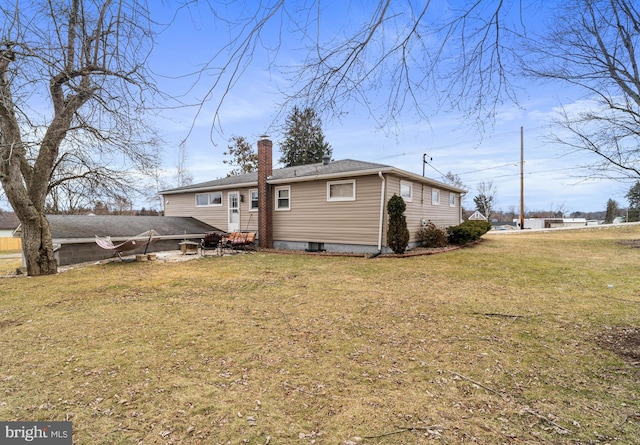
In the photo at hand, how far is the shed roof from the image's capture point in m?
11.1

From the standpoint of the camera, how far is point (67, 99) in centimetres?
730

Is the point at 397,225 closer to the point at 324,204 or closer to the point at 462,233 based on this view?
the point at 324,204

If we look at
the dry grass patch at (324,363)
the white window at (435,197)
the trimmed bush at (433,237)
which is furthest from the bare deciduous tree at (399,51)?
the white window at (435,197)

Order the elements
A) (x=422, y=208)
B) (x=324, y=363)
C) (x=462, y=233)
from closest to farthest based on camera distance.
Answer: (x=324, y=363) → (x=462, y=233) → (x=422, y=208)

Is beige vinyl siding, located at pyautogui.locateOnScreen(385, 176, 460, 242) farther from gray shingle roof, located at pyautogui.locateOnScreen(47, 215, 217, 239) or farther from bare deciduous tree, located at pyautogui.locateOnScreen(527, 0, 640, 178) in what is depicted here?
gray shingle roof, located at pyautogui.locateOnScreen(47, 215, 217, 239)

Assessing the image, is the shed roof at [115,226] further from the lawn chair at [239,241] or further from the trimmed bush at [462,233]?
the trimmed bush at [462,233]

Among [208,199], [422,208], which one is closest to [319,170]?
[422,208]

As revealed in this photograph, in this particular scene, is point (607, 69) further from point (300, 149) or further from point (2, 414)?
point (2, 414)

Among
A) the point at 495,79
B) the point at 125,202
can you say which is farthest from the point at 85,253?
the point at 495,79

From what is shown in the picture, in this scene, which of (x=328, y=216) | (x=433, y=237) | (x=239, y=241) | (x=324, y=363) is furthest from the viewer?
(x=433, y=237)

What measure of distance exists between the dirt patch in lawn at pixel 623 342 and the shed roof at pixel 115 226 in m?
13.6

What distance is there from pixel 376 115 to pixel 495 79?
109cm

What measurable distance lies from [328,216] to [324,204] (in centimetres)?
52

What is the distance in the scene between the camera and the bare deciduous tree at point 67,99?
3691 mm
